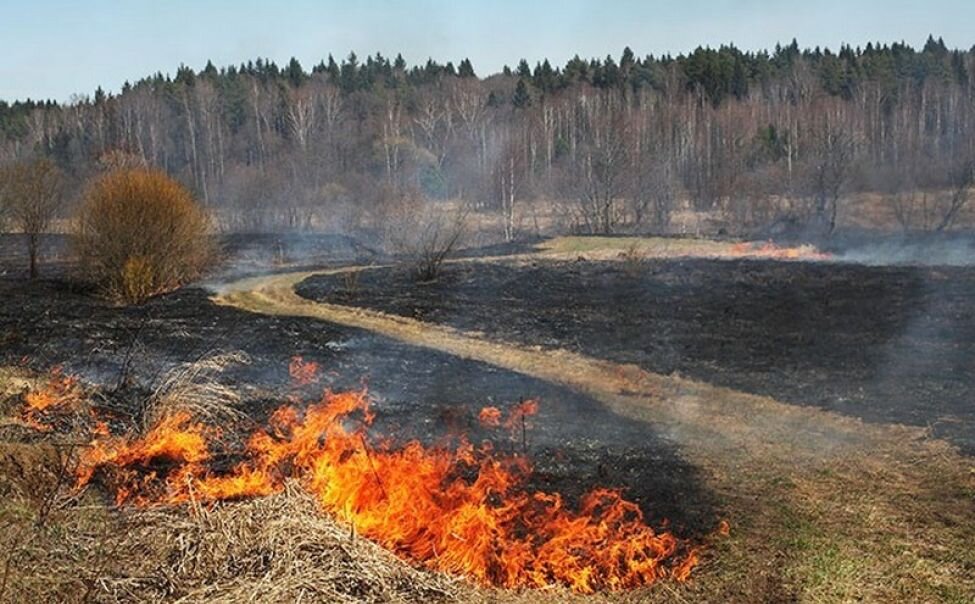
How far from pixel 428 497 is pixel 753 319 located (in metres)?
13.6

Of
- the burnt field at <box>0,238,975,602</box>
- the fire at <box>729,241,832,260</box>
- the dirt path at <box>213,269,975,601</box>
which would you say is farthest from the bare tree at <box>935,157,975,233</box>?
the dirt path at <box>213,269,975,601</box>

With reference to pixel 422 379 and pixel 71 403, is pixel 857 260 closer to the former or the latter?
pixel 422 379

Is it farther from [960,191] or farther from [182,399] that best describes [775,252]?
[182,399]

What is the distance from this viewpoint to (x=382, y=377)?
49.2 feet

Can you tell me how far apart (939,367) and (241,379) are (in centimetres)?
1240

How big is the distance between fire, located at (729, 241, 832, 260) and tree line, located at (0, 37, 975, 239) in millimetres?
8260

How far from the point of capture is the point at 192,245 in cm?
2608

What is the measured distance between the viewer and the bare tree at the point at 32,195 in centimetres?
2816

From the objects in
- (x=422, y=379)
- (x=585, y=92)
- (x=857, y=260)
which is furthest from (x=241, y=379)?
(x=585, y=92)

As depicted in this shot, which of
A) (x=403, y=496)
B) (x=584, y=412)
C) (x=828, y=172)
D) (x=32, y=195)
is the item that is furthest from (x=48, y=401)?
(x=828, y=172)

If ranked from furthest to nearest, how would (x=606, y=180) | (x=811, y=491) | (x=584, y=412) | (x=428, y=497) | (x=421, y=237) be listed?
(x=606, y=180)
(x=421, y=237)
(x=584, y=412)
(x=811, y=491)
(x=428, y=497)

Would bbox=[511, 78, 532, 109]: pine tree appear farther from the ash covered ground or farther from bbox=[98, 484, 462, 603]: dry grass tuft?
bbox=[98, 484, 462, 603]: dry grass tuft

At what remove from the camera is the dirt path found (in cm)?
703

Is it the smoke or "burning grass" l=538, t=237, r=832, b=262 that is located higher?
"burning grass" l=538, t=237, r=832, b=262
